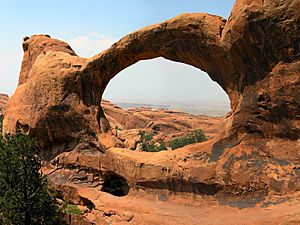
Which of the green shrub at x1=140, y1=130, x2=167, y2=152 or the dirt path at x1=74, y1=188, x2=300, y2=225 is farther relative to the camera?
the green shrub at x1=140, y1=130, x2=167, y2=152

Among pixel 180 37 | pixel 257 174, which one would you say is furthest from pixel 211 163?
pixel 180 37

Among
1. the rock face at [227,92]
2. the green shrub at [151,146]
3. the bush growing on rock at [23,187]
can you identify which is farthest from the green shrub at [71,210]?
the green shrub at [151,146]

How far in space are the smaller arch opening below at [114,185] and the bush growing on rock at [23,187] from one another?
15.3ft

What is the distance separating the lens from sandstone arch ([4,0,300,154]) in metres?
10.5

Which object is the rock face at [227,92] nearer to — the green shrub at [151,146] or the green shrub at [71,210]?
the green shrub at [71,210]

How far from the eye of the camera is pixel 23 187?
10.8m

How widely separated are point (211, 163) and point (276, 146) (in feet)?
7.84

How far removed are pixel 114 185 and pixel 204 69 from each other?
23.8 feet

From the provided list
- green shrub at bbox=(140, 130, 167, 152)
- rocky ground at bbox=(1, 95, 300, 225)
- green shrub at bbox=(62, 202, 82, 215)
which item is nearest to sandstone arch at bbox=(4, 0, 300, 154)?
rocky ground at bbox=(1, 95, 300, 225)

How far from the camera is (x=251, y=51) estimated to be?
11.0m

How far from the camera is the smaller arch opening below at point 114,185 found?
15556 mm

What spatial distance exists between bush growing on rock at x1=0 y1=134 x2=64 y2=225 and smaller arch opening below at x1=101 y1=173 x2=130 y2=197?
4.65 metres

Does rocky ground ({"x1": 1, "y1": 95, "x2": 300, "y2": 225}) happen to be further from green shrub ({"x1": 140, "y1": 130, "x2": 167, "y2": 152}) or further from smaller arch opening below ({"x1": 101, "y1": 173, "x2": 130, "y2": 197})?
green shrub ({"x1": 140, "y1": 130, "x2": 167, "y2": 152})

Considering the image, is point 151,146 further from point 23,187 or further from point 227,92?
point 23,187
